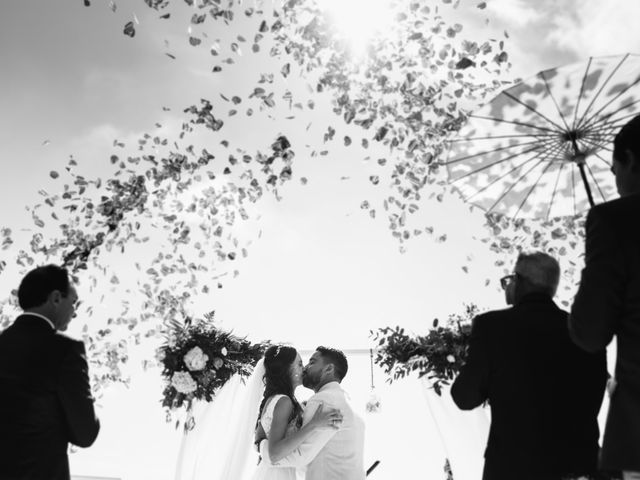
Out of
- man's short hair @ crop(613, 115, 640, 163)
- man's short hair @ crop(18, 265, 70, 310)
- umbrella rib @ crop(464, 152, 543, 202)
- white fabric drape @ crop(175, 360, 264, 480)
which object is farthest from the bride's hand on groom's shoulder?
man's short hair @ crop(613, 115, 640, 163)

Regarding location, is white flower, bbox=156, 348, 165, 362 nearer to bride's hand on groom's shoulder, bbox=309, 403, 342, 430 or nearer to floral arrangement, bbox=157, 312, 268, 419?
floral arrangement, bbox=157, 312, 268, 419

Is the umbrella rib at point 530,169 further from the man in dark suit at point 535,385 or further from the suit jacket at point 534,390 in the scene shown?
the suit jacket at point 534,390

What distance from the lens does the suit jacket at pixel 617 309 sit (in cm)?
202

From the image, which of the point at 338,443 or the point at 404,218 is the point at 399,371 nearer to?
the point at 338,443

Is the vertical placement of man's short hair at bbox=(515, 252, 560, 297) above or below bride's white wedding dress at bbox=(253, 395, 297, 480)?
above

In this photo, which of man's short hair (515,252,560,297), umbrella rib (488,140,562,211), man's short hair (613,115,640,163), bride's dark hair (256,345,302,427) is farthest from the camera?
bride's dark hair (256,345,302,427)

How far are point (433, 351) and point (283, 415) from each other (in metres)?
1.82

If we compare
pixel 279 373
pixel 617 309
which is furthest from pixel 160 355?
pixel 617 309

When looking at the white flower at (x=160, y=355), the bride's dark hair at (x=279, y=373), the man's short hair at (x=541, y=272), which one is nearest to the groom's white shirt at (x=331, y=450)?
the bride's dark hair at (x=279, y=373)

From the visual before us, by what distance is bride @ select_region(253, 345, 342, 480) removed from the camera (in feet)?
15.4

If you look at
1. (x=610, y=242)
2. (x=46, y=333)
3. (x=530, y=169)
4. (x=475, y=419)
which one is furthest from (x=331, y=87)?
(x=610, y=242)

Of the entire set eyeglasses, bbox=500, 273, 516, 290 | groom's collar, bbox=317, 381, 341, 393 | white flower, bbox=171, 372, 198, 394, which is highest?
eyeglasses, bbox=500, 273, 516, 290

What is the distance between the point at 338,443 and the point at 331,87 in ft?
16.0

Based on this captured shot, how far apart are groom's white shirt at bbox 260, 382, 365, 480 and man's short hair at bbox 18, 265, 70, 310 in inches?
98.2
